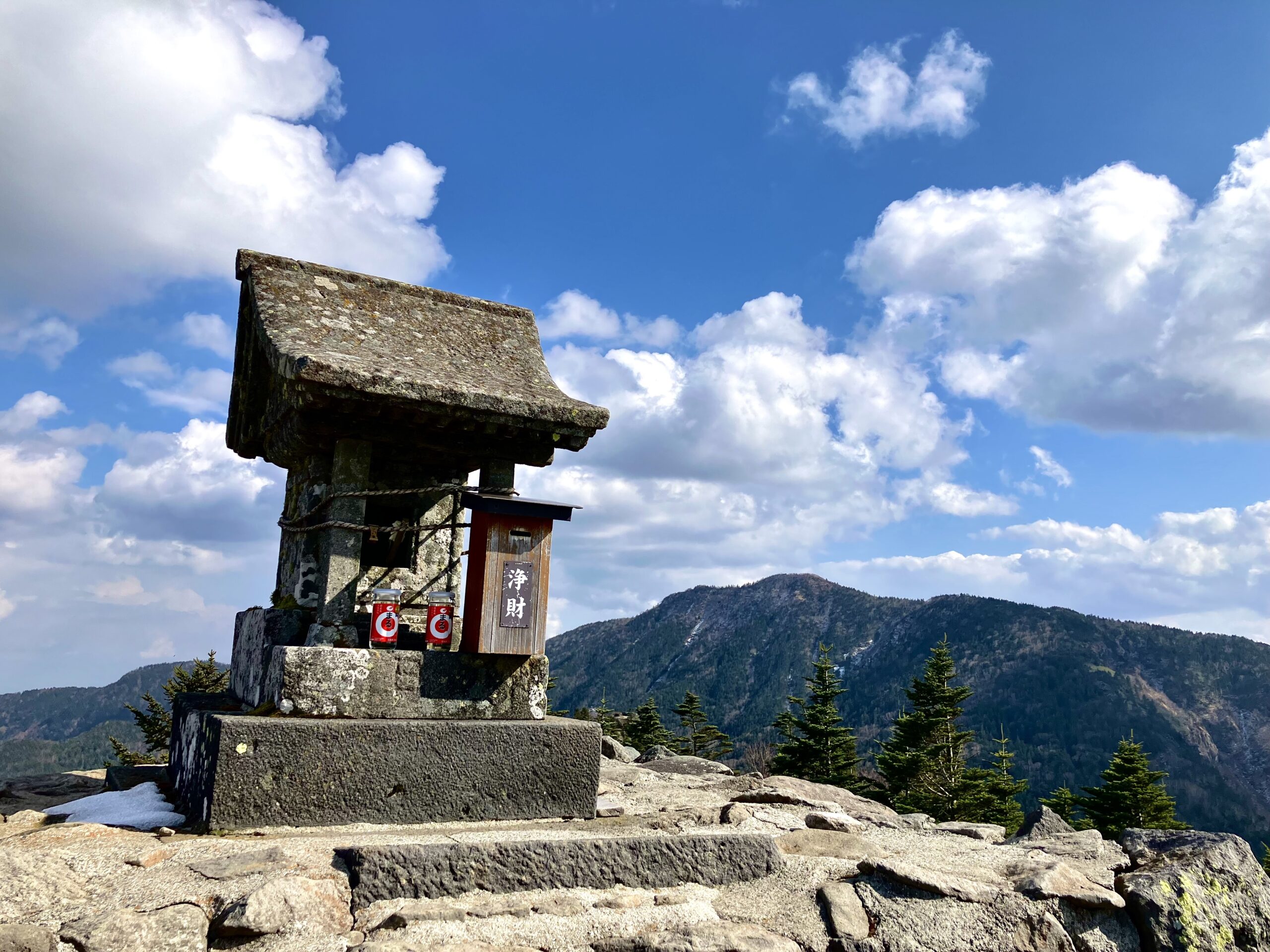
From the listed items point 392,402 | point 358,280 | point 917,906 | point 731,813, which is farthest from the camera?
point 358,280

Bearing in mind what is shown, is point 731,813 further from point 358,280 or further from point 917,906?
point 358,280

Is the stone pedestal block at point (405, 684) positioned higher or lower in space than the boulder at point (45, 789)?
higher

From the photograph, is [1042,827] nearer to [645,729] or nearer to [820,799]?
[820,799]

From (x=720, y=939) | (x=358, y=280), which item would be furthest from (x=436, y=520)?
(x=720, y=939)

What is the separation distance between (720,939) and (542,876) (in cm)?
108

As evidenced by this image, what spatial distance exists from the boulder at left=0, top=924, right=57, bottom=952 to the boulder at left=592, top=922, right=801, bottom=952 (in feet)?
8.03

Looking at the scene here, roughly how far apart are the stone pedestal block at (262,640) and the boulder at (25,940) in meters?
2.75

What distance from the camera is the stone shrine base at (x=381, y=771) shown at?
229 inches

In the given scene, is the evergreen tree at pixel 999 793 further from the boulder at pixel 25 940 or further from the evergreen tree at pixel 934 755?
the boulder at pixel 25 940

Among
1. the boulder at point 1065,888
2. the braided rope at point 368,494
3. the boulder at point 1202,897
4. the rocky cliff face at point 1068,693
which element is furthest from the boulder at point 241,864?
the rocky cliff face at point 1068,693

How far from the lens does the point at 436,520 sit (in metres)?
7.79

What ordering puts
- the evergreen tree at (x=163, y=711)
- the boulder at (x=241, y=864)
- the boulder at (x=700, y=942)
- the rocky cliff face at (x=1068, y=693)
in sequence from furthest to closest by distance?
1. the rocky cliff face at (x=1068, y=693)
2. the evergreen tree at (x=163, y=711)
3. the boulder at (x=241, y=864)
4. the boulder at (x=700, y=942)

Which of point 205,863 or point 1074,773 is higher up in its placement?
point 205,863

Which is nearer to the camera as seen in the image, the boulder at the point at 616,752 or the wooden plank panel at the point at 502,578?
the wooden plank panel at the point at 502,578
